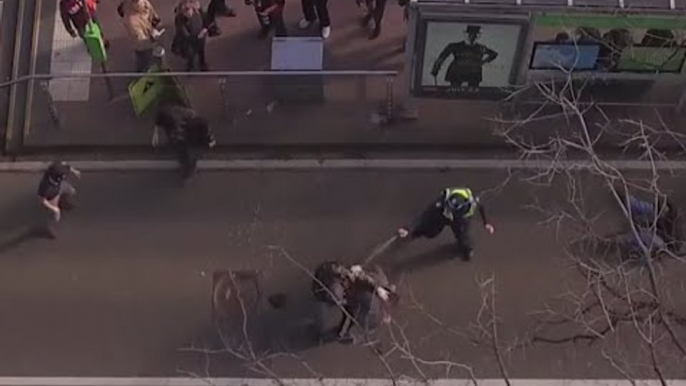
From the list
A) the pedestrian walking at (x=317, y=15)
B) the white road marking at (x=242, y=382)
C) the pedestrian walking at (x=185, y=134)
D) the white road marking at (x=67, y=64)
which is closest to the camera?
the white road marking at (x=242, y=382)

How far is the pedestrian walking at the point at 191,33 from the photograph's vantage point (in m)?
18.8

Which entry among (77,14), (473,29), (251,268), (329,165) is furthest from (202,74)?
(473,29)

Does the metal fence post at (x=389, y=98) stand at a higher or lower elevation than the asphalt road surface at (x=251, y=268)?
higher

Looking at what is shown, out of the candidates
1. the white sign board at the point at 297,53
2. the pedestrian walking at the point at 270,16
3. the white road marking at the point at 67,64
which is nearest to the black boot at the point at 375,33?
the white sign board at the point at 297,53

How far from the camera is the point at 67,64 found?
20.3 meters

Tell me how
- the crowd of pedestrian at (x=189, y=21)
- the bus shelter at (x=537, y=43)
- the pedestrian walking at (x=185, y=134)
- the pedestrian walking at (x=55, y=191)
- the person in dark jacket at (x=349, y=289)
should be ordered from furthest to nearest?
the crowd of pedestrian at (x=189, y=21)
the pedestrian walking at (x=185, y=134)
the pedestrian walking at (x=55, y=191)
the bus shelter at (x=537, y=43)
the person in dark jacket at (x=349, y=289)

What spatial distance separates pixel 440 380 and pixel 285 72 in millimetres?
5256

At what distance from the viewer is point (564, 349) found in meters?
18.0

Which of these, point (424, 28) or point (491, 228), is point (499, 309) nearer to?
point (491, 228)

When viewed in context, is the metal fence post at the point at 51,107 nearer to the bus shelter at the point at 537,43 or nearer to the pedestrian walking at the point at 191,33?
the pedestrian walking at the point at 191,33

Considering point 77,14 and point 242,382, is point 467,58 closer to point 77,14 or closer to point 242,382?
point 242,382

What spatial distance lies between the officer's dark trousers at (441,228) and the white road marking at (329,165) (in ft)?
4.85

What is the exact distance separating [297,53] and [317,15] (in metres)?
1.02

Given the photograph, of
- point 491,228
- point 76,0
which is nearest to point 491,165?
point 491,228
